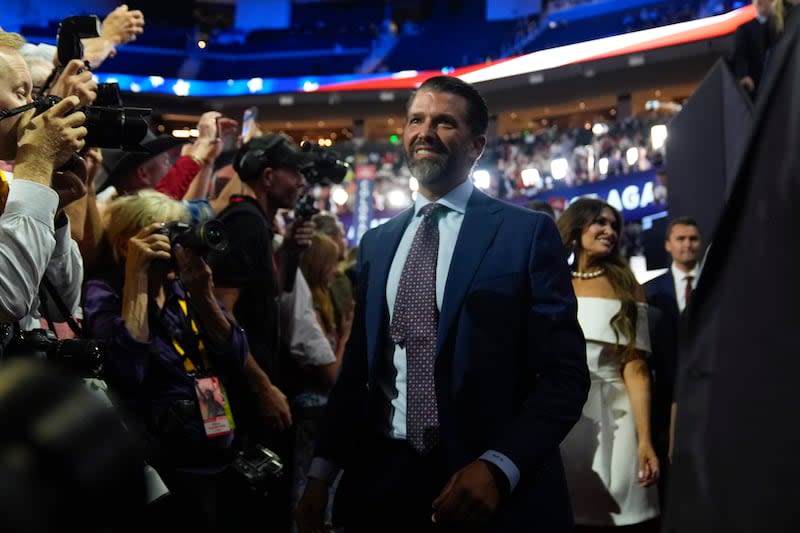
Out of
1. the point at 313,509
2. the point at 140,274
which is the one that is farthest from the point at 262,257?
the point at 313,509

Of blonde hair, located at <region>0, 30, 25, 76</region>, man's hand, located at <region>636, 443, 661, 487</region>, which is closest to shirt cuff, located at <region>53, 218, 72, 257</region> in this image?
blonde hair, located at <region>0, 30, 25, 76</region>

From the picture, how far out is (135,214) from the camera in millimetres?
2332

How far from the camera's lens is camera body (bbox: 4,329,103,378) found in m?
1.53

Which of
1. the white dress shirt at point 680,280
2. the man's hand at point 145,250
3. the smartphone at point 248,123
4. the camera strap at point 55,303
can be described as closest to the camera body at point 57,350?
the camera strap at point 55,303

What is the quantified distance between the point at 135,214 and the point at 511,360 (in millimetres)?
1285

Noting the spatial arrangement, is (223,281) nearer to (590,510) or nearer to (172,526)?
(172,526)

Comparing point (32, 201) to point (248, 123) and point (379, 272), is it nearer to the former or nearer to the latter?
point (379, 272)

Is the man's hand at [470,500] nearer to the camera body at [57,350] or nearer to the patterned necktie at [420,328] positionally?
the patterned necktie at [420,328]

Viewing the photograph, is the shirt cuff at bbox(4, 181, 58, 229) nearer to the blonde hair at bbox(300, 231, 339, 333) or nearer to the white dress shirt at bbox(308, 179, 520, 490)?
the white dress shirt at bbox(308, 179, 520, 490)

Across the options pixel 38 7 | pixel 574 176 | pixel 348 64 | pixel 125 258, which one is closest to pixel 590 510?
pixel 125 258

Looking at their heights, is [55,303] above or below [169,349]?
above

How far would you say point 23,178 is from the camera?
150 centimetres

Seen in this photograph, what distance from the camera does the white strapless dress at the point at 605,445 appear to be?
2.88 metres

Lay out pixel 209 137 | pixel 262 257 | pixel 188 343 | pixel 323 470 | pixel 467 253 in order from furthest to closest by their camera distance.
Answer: pixel 209 137 → pixel 262 257 → pixel 188 343 → pixel 323 470 → pixel 467 253
